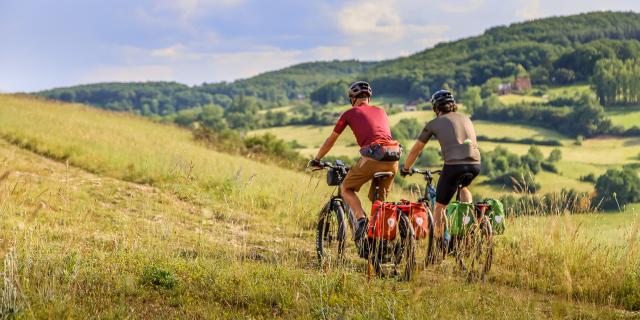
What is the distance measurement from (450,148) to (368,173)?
1.10 m

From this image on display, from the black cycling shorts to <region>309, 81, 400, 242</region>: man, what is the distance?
2.06 ft

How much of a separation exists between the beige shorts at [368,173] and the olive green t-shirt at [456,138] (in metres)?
0.69

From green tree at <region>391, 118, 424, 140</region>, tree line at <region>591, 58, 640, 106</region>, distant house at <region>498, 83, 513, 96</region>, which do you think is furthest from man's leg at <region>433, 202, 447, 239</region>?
distant house at <region>498, 83, 513, 96</region>

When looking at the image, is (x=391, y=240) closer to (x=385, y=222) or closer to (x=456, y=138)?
(x=385, y=222)

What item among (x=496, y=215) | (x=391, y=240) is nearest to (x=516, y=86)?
(x=496, y=215)

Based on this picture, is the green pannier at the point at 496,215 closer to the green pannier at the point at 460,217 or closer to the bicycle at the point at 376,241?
the green pannier at the point at 460,217

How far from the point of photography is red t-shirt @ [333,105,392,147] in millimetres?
7736

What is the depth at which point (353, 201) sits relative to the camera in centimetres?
807

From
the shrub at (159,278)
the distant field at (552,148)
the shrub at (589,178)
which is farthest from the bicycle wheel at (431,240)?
the shrub at (589,178)

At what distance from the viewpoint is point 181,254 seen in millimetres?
8555

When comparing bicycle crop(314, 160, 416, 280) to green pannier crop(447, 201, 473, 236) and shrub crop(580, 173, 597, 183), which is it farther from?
shrub crop(580, 173, 597, 183)

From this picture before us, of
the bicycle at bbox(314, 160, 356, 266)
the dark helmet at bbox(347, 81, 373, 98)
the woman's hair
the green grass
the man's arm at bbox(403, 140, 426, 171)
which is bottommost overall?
the bicycle at bbox(314, 160, 356, 266)

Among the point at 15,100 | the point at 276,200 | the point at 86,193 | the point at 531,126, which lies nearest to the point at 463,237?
the point at 276,200

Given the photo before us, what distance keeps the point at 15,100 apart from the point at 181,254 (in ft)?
103
